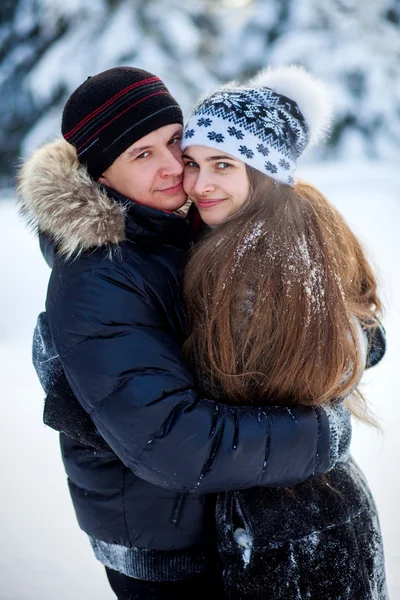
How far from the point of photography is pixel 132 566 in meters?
1.83

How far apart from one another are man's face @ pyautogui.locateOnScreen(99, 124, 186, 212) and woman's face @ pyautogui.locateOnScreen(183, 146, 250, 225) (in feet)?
0.22

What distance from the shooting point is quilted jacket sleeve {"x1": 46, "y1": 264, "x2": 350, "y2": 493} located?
59.3 inches

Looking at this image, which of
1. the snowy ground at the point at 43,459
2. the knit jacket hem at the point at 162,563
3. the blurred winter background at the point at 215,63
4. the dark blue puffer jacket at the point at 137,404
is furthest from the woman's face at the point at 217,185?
the blurred winter background at the point at 215,63

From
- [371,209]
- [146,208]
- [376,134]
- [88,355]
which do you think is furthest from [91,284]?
[376,134]

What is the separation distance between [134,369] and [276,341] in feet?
1.42

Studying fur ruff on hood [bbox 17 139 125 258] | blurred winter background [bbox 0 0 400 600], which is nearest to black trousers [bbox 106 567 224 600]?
fur ruff on hood [bbox 17 139 125 258]

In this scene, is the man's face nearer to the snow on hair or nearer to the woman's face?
the woman's face

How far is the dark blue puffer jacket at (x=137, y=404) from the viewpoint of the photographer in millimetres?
1518

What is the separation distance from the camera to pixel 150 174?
193cm

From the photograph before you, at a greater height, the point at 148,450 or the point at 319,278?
the point at 319,278

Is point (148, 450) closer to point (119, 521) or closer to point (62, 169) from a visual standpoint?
point (119, 521)

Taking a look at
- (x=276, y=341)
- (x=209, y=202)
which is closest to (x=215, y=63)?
(x=209, y=202)

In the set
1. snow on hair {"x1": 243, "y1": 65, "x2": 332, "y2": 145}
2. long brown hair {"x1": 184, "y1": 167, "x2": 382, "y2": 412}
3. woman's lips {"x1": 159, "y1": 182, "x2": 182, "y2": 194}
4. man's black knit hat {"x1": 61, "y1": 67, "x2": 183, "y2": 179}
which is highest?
snow on hair {"x1": 243, "y1": 65, "x2": 332, "y2": 145}

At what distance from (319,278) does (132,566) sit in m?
1.05
